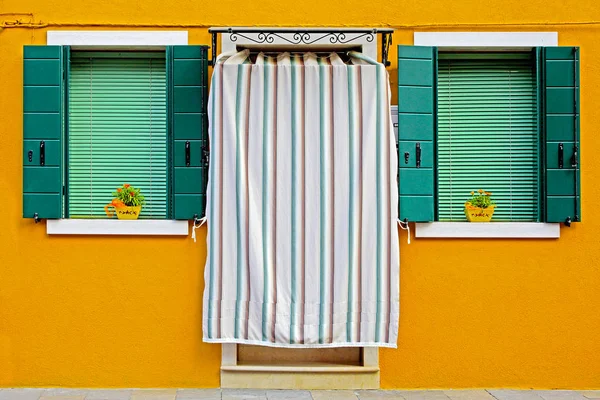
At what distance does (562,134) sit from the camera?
664 cm

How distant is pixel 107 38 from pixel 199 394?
2980 mm

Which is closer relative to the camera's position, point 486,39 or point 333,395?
point 333,395

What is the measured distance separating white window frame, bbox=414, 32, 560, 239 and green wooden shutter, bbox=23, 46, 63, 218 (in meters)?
2.95

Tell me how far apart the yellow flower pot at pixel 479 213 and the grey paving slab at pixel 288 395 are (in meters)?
1.96

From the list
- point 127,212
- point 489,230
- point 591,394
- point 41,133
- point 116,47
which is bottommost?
point 591,394

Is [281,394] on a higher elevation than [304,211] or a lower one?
lower

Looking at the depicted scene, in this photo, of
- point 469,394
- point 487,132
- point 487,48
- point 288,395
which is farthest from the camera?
point 487,132

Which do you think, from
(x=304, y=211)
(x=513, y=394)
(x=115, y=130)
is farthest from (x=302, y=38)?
(x=513, y=394)

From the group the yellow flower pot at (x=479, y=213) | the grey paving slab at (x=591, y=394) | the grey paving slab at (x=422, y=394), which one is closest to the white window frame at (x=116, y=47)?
the grey paving slab at (x=422, y=394)

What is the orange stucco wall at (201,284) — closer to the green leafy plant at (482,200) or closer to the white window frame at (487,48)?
the white window frame at (487,48)

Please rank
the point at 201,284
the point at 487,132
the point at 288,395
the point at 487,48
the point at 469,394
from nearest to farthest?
the point at 288,395
the point at 469,394
the point at 201,284
the point at 487,48
the point at 487,132

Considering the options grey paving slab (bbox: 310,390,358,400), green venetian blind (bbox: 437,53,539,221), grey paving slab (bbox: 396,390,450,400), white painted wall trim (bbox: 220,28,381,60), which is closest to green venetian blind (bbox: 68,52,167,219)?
white painted wall trim (bbox: 220,28,381,60)

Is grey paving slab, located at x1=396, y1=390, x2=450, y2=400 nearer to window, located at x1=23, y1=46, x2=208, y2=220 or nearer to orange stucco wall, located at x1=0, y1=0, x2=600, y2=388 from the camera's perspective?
orange stucco wall, located at x1=0, y1=0, x2=600, y2=388

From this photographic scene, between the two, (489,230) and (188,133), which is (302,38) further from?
(489,230)
